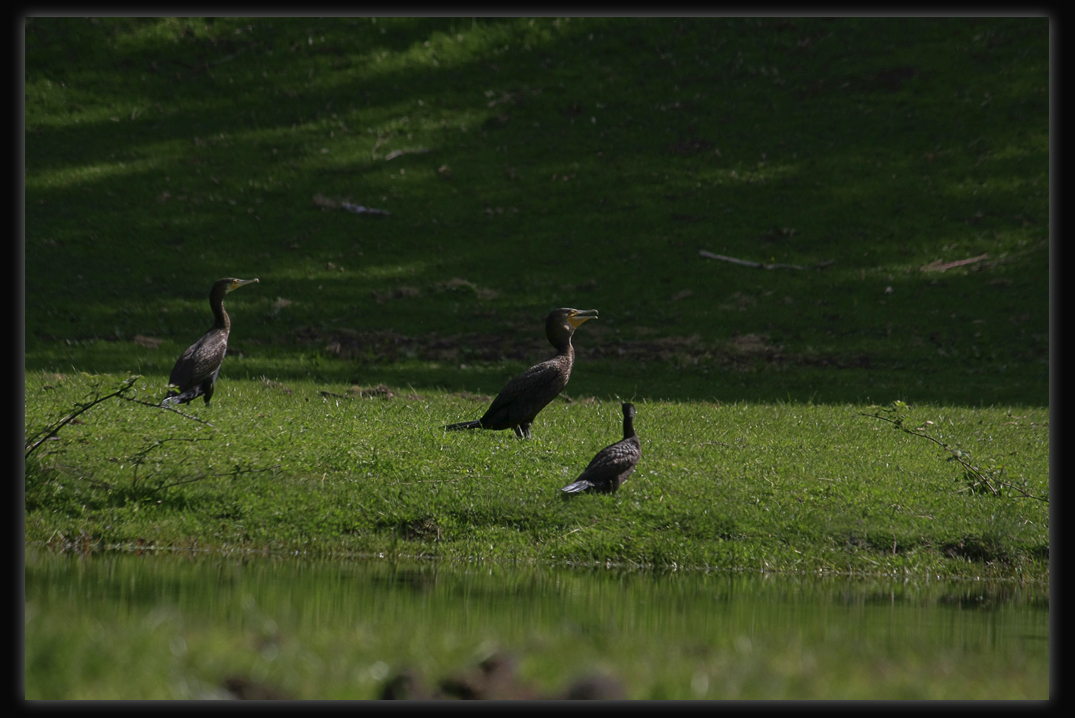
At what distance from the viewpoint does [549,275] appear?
119ft

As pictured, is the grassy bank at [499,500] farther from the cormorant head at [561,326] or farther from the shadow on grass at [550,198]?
the shadow on grass at [550,198]

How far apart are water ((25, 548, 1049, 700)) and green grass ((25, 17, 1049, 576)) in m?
1.33

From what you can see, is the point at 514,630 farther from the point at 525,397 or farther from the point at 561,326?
the point at 561,326

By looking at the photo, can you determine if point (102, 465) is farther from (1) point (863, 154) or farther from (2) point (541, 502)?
(1) point (863, 154)

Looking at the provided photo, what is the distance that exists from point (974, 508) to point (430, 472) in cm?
751

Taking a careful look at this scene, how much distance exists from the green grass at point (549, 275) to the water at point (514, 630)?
4.36 ft

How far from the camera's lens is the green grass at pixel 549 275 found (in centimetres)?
1388

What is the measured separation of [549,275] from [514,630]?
28.0m

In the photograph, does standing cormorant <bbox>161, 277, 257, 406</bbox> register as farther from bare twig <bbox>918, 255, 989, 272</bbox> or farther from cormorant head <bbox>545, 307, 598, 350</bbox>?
bare twig <bbox>918, 255, 989, 272</bbox>

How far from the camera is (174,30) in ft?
165

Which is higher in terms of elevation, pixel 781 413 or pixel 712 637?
pixel 781 413

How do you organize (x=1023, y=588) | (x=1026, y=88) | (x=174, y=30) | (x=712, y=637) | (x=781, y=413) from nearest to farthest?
(x=712, y=637) < (x=1023, y=588) < (x=781, y=413) < (x=1026, y=88) < (x=174, y=30)

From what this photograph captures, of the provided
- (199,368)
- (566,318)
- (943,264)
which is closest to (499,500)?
(566,318)

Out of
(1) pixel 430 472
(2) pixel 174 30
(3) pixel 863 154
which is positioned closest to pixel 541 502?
(1) pixel 430 472
